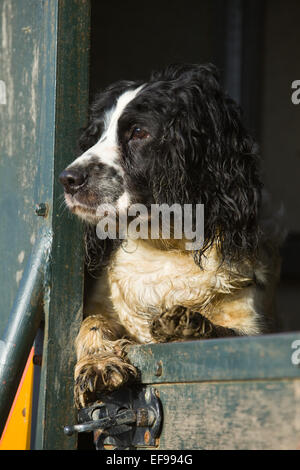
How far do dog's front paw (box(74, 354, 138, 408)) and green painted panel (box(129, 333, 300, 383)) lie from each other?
0.18ft

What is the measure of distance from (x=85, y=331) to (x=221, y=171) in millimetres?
836

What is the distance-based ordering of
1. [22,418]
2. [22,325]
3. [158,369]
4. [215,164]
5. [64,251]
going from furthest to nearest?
[215,164], [22,418], [64,251], [22,325], [158,369]

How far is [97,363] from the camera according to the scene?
2.52m

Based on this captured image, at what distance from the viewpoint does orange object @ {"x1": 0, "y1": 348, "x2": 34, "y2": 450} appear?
2834mm

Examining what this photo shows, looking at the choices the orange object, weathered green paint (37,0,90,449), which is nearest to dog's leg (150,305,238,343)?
weathered green paint (37,0,90,449)

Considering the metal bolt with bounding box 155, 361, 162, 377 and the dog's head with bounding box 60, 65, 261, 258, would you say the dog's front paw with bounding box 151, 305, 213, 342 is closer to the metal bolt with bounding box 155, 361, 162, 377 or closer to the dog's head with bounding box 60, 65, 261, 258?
the metal bolt with bounding box 155, 361, 162, 377

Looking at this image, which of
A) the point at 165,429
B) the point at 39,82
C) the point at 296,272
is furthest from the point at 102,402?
the point at 296,272

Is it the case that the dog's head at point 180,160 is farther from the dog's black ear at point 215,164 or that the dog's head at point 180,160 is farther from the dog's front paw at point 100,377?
the dog's front paw at point 100,377

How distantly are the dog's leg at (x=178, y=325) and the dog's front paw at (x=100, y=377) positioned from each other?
0.16 metres

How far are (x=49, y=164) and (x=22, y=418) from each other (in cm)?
98

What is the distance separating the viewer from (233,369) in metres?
1.95

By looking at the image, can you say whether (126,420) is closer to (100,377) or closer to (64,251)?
(100,377)

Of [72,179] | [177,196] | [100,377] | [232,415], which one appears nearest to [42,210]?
[72,179]

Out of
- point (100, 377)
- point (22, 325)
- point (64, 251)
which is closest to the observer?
point (100, 377)
